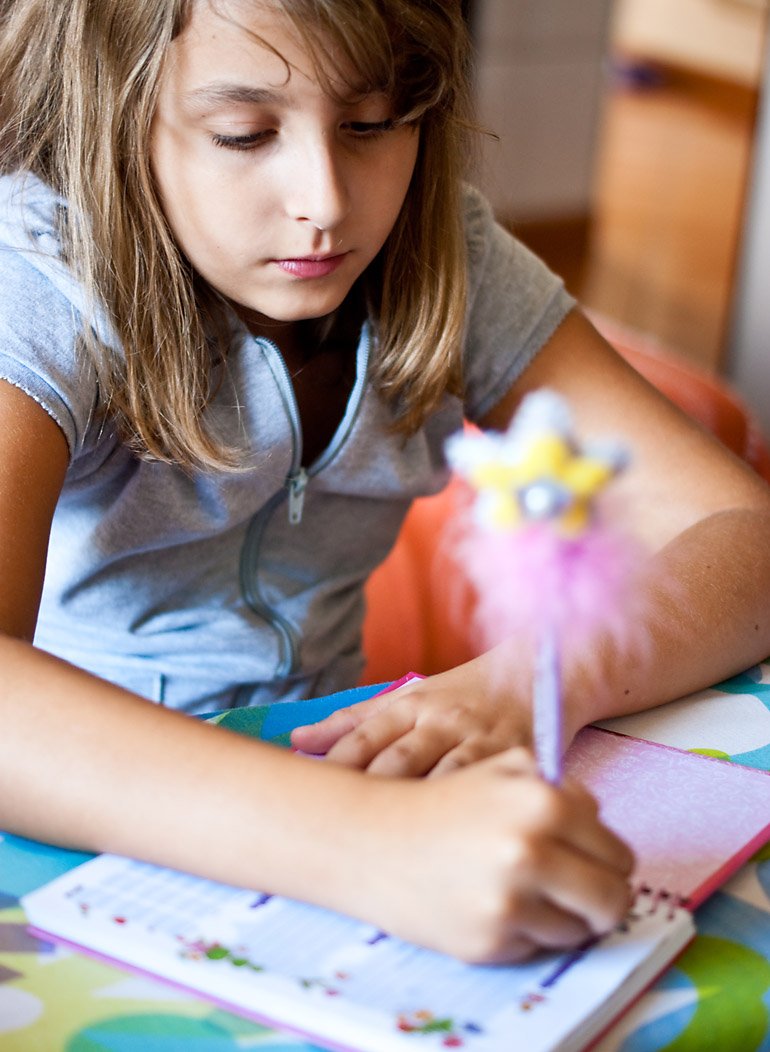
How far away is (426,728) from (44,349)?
0.29 metres

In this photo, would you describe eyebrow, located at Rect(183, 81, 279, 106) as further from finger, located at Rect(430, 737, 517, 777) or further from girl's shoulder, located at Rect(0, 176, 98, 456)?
finger, located at Rect(430, 737, 517, 777)

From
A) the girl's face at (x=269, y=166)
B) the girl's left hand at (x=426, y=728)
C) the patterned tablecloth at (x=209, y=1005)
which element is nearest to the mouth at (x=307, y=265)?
the girl's face at (x=269, y=166)

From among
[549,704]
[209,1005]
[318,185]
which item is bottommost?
[209,1005]

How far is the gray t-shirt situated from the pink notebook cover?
294 mm

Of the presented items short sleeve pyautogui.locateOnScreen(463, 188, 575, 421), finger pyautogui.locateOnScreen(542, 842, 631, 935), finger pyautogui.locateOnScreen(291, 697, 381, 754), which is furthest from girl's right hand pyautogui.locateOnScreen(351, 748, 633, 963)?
short sleeve pyautogui.locateOnScreen(463, 188, 575, 421)

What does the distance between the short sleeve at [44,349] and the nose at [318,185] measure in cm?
14

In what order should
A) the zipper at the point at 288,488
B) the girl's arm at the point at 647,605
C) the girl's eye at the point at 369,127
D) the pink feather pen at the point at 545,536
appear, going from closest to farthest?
the pink feather pen at the point at 545,536, the girl's arm at the point at 647,605, the girl's eye at the point at 369,127, the zipper at the point at 288,488

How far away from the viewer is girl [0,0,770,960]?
0.51 meters

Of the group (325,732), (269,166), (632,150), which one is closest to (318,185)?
(269,166)

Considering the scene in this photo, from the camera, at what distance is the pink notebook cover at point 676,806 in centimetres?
56

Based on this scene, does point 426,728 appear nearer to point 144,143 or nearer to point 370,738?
point 370,738

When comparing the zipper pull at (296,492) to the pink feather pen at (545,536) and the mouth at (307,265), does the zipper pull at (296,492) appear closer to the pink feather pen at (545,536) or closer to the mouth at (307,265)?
the mouth at (307,265)

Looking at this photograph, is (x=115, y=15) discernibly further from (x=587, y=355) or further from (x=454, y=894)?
Answer: (x=454, y=894)

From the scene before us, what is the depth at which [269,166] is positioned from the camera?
702mm
